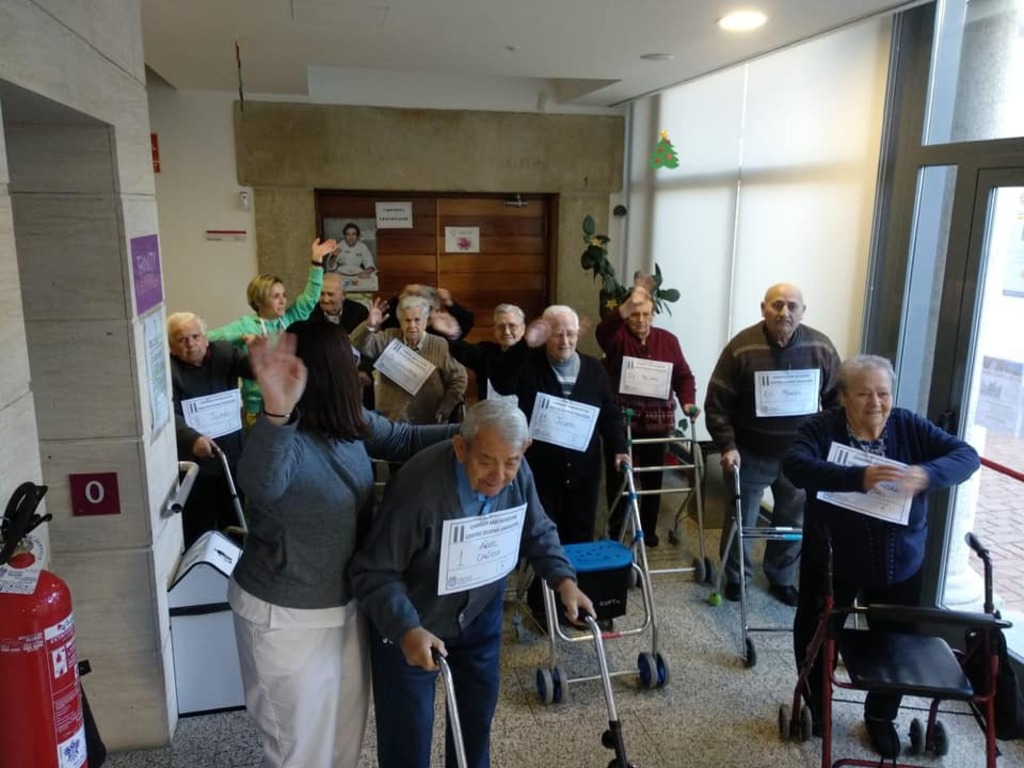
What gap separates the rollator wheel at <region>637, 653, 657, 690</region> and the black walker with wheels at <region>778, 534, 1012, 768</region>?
23.8 inches

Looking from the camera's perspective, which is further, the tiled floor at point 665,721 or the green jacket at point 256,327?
the green jacket at point 256,327

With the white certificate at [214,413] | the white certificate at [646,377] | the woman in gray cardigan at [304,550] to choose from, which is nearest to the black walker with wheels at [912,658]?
the woman in gray cardigan at [304,550]

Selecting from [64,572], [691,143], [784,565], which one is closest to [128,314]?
[64,572]

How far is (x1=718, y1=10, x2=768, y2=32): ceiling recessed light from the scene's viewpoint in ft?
11.2

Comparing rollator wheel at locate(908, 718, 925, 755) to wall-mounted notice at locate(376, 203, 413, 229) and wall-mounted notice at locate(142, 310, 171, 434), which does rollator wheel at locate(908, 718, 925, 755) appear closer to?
wall-mounted notice at locate(142, 310, 171, 434)

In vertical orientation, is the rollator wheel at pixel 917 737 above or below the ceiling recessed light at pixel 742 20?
below

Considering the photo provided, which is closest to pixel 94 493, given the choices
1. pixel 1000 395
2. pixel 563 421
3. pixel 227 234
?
pixel 563 421

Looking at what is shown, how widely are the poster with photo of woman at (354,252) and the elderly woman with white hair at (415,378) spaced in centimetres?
212

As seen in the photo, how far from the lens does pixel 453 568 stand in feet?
6.42

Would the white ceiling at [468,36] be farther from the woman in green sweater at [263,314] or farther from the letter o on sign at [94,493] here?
the letter o on sign at [94,493]

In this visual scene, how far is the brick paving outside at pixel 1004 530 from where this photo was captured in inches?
136

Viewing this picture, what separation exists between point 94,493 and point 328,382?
46.5 inches

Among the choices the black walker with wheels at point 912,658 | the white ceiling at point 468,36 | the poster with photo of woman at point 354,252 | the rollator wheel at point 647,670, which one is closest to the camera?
the black walker with wheels at point 912,658

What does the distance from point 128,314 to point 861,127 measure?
3467mm
